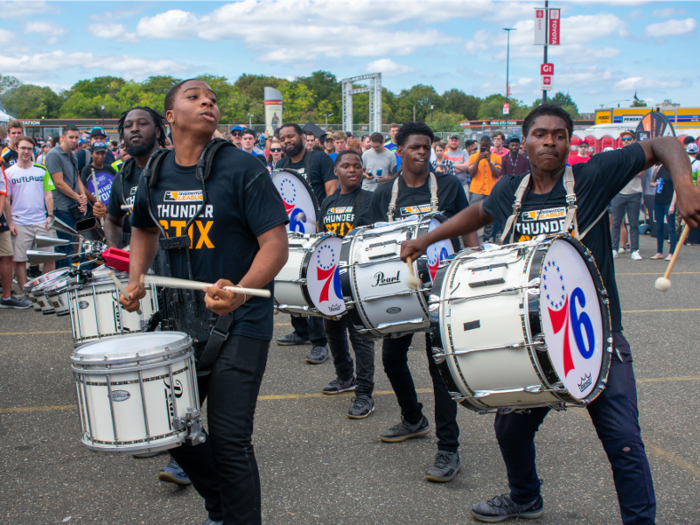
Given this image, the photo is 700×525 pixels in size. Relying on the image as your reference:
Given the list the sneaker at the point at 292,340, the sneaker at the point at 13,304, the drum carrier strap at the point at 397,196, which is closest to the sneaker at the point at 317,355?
the sneaker at the point at 292,340

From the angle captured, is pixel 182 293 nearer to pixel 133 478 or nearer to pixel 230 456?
pixel 230 456

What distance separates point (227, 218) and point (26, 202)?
22.9 ft

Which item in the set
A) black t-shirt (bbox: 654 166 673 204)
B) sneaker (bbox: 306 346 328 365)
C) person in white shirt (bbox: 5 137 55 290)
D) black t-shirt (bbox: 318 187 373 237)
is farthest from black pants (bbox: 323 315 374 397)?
black t-shirt (bbox: 654 166 673 204)

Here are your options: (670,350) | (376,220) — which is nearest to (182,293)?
(376,220)

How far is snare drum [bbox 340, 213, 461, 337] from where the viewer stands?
357 cm

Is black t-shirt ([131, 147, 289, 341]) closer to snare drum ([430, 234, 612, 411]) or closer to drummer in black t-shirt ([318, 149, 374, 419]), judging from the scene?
snare drum ([430, 234, 612, 411])

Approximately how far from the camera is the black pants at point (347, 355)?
4664 mm

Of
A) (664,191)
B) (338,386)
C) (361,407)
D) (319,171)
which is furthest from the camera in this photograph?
(664,191)

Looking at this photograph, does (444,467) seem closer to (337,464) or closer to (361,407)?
(337,464)

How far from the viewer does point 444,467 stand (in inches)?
140

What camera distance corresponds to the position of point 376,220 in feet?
14.4

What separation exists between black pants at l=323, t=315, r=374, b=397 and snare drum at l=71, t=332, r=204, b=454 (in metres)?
2.18

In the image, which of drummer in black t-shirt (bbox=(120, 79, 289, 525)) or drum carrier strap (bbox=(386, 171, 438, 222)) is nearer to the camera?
drummer in black t-shirt (bbox=(120, 79, 289, 525))

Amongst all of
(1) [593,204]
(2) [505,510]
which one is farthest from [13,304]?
(1) [593,204]
